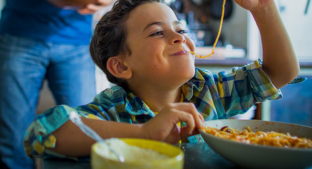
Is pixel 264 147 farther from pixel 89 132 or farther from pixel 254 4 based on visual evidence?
pixel 254 4

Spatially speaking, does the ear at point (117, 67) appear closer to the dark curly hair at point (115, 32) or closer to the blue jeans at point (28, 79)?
the dark curly hair at point (115, 32)

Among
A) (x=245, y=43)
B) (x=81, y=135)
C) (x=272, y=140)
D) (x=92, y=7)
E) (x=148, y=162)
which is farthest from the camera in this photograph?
(x=245, y=43)

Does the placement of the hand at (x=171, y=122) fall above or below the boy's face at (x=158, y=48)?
below

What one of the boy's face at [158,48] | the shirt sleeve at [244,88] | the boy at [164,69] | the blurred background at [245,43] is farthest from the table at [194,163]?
the blurred background at [245,43]

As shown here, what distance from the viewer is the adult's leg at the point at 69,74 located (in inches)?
63.5

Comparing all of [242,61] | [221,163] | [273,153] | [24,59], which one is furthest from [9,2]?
[242,61]

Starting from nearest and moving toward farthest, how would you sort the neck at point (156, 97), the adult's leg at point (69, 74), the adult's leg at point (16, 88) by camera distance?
1. the neck at point (156, 97)
2. the adult's leg at point (16, 88)
3. the adult's leg at point (69, 74)

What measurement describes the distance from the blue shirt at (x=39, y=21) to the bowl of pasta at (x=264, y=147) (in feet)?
3.60

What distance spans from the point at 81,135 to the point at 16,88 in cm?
94

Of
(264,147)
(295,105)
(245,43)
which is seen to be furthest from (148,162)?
(245,43)

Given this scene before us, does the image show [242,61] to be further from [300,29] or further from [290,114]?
[300,29]

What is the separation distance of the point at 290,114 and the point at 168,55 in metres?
2.31

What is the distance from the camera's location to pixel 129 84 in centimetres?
125

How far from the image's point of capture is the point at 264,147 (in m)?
0.55
